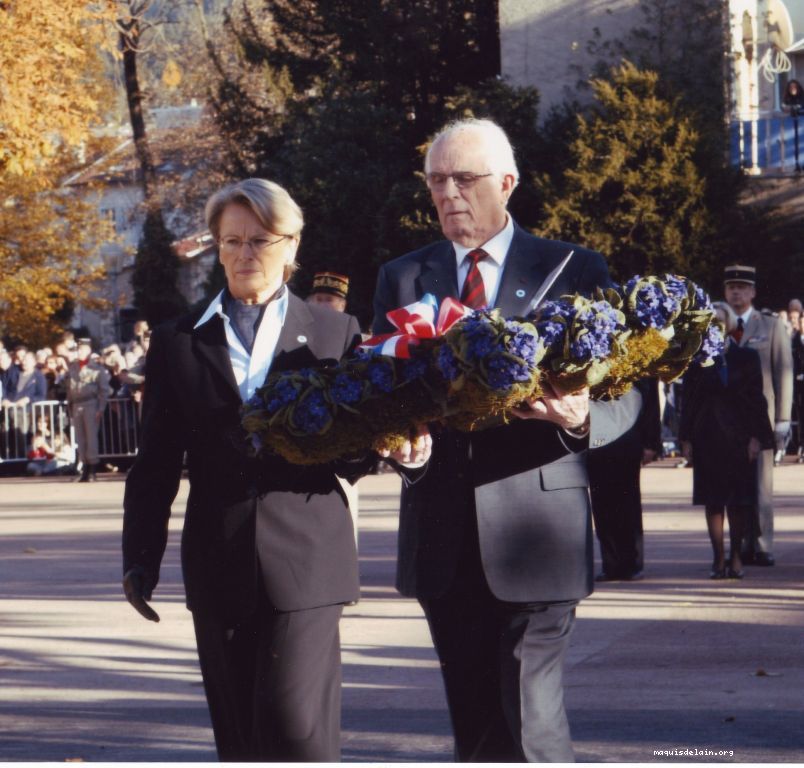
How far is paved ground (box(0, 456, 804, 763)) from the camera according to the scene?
21.6 feet

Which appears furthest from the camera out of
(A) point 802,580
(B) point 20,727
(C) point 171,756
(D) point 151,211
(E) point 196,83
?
(E) point 196,83

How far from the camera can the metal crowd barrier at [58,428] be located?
24250mm

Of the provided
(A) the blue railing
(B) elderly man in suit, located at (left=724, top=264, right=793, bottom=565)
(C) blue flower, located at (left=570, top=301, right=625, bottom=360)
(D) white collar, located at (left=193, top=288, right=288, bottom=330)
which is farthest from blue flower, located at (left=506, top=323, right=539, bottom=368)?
(A) the blue railing

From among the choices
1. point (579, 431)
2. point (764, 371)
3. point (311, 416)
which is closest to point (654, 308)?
point (579, 431)

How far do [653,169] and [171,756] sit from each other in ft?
71.8

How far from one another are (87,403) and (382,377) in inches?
783

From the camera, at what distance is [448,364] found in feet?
12.6

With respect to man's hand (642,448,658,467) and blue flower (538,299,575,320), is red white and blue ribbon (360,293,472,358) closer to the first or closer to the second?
blue flower (538,299,575,320)

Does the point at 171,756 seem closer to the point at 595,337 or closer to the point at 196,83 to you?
Result: the point at 595,337

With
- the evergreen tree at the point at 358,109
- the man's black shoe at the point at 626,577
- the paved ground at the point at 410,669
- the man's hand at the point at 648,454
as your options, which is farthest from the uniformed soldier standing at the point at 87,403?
the man's black shoe at the point at 626,577

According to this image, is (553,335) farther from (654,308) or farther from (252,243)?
(252,243)

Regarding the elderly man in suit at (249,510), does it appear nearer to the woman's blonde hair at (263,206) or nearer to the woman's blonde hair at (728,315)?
the woman's blonde hair at (263,206)

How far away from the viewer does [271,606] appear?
430cm

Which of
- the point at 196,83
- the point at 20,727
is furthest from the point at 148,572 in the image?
the point at 196,83
